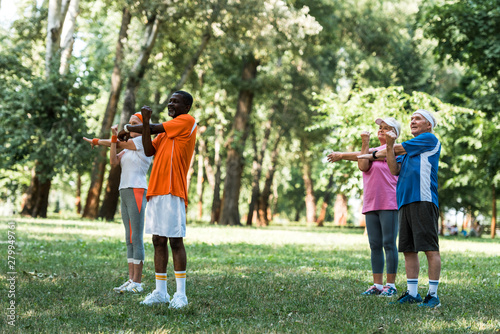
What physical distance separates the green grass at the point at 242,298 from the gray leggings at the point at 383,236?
1.61ft

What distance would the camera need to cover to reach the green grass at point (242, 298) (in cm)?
439

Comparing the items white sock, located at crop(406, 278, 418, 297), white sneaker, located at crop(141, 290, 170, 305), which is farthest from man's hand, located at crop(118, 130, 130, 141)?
white sock, located at crop(406, 278, 418, 297)

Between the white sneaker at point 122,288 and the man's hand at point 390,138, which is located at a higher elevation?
the man's hand at point 390,138

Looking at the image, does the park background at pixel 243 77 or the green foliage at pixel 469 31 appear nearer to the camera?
the green foliage at pixel 469 31

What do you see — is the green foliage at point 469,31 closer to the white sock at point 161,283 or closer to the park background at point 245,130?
the park background at point 245,130

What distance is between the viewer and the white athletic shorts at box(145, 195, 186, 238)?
203 inches

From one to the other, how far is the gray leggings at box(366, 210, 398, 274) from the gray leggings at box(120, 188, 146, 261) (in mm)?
A: 2770

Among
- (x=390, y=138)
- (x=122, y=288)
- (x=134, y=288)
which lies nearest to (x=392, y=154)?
(x=390, y=138)

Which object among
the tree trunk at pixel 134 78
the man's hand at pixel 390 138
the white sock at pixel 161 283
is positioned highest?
the tree trunk at pixel 134 78

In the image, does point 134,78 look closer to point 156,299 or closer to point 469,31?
point 469,31

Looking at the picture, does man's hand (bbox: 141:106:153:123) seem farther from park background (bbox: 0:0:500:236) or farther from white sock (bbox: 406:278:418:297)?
park background (bbox: 0:0:500:236)

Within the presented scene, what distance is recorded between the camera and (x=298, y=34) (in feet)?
64.6

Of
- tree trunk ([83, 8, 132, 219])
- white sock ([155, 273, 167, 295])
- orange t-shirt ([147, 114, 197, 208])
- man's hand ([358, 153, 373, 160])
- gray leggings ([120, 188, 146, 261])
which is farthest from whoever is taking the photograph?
tree trunk ([83, 8, 132, 219])

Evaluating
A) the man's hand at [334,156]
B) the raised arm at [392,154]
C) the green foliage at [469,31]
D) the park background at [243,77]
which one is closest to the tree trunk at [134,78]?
the park background at [243,77]
